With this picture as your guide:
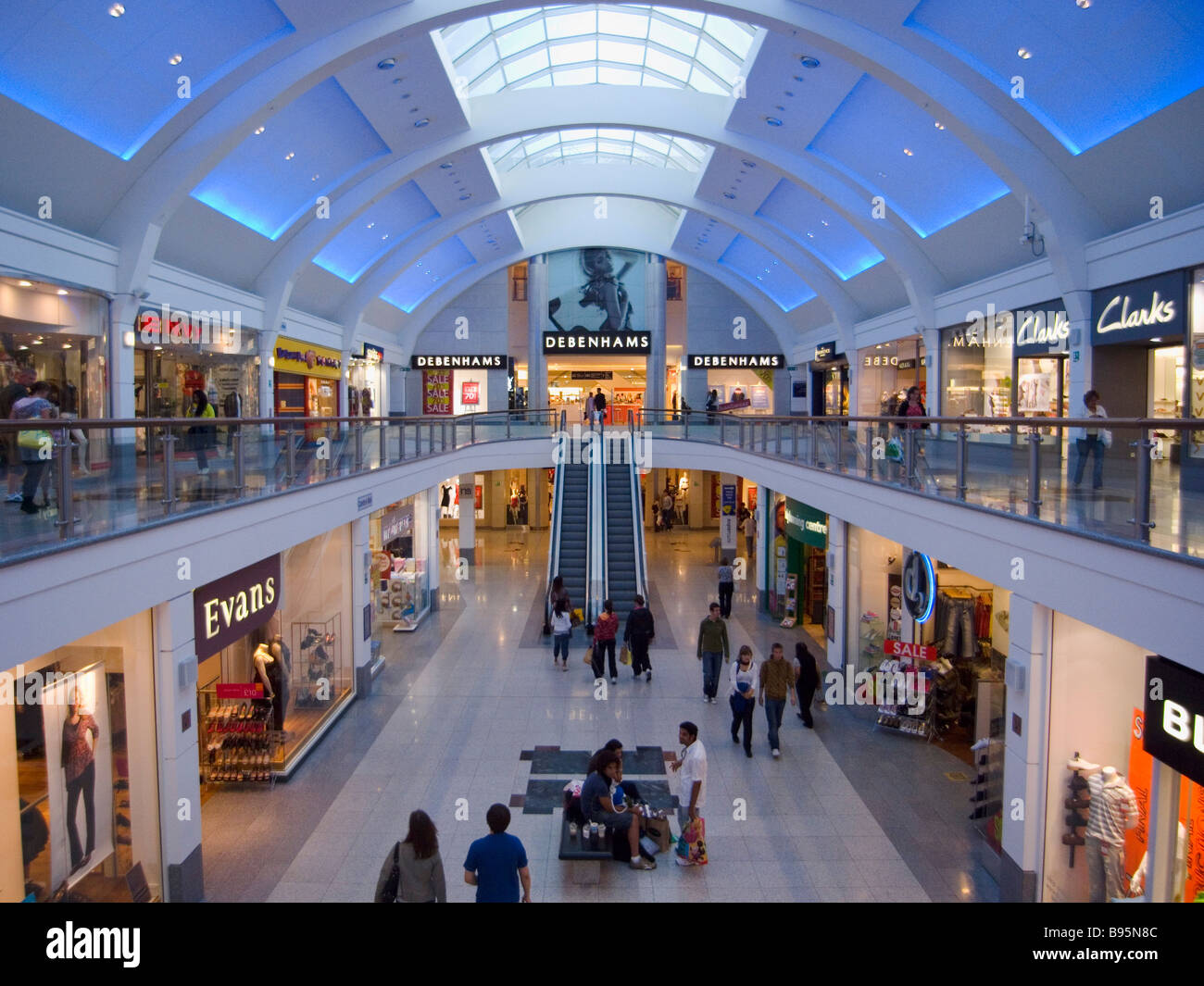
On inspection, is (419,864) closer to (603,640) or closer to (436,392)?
(603,640)

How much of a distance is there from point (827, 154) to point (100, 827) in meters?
19.0

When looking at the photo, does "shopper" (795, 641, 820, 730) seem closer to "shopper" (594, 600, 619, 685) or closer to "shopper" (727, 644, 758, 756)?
"shopper" (727, 644, 758, 756)

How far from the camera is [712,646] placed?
40.2ft

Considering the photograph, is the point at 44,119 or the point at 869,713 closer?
the point at 44,119

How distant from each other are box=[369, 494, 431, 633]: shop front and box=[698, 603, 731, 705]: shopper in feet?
21.0

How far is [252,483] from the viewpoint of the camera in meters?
8.72

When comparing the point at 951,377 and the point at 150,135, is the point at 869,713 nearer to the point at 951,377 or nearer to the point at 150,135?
the point at 951,377

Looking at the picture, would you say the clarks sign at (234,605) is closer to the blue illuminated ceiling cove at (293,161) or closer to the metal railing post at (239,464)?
the metal railing post at (239,464)

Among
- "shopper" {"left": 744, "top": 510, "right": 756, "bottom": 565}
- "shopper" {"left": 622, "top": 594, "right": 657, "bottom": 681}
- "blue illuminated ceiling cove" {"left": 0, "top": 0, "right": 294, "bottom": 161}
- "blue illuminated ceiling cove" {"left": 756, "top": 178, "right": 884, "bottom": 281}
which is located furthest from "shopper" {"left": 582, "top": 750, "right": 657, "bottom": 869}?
"blue illuminated ceiling cove" {"left": 756, "top": 178, "right": 884, "bottom": 281}

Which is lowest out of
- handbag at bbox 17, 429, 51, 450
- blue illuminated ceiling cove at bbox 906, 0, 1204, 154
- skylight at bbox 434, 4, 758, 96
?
handbag at bbox 17, 429, 51, 450

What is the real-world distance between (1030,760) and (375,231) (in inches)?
915

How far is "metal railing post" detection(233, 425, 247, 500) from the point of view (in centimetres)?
828
